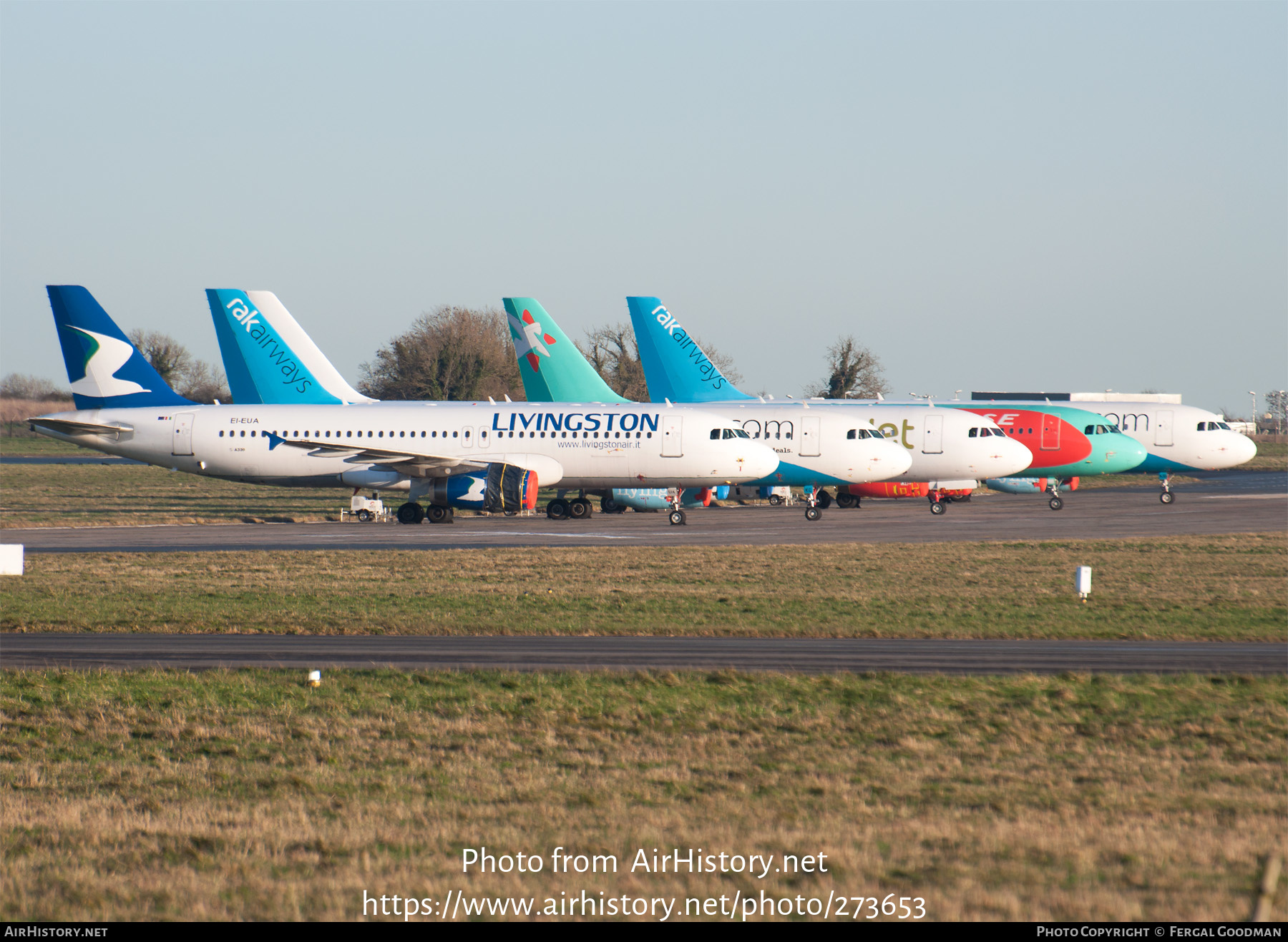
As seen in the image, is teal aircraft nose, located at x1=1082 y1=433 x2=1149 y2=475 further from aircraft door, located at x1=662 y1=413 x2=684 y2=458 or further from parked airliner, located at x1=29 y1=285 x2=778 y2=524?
aircraft door, located at x1=662 y1=413 x2=684 y2=458

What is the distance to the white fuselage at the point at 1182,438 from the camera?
205 ft

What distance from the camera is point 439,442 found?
51.3 metres

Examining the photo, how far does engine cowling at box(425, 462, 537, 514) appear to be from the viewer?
4947 cm

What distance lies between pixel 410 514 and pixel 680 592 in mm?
25046

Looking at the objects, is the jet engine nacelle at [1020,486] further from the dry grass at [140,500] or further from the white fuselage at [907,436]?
the dry grass at [140,500]

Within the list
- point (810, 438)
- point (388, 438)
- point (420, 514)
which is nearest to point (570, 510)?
point (420, 514)

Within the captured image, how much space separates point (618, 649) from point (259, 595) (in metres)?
10.1

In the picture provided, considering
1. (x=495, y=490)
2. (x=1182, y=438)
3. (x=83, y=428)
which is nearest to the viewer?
(x=495, y=490)

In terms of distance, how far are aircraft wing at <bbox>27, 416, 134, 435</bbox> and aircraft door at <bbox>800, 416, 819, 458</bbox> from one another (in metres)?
27.4

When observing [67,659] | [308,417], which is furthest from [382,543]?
[67,659]

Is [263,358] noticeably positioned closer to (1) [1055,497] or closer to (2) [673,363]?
(2) [673,363]

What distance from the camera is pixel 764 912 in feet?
29.4

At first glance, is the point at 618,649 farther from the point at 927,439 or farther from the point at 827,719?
the point at 927,439

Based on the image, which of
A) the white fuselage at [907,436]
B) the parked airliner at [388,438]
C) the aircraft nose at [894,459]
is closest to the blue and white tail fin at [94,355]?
the parked airliner at [388,438]
